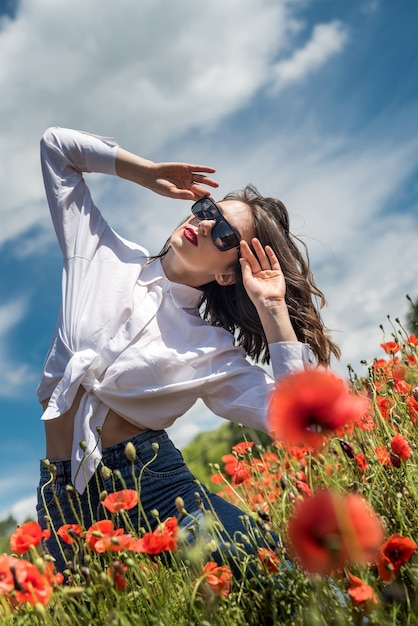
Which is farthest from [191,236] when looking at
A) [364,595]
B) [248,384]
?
[364,595]

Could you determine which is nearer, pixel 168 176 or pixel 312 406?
pixel 312 406

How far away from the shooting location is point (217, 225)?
3.01m

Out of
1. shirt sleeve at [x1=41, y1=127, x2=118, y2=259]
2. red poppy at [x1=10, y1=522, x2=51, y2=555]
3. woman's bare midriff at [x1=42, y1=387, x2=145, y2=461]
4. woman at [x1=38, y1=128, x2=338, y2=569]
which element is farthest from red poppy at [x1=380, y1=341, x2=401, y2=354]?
red poppy at [x1=10, y1=522, x2=51, y2=555]

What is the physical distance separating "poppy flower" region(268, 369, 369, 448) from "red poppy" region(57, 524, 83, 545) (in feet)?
3.32

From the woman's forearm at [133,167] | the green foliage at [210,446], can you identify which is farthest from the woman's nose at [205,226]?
the green foliage at [210,446]

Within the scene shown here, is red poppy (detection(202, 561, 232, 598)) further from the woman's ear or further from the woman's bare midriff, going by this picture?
the woman's ear

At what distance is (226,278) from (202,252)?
270 mm

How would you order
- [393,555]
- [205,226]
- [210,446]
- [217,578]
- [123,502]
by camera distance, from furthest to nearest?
1. [210,446]
2. [205,226]
3. [123,502]
4. [217,578]
5. [393,555]

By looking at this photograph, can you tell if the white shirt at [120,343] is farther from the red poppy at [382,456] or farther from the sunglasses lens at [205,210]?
the red poppy at [382,456]

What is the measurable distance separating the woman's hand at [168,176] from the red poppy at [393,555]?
6.32ft

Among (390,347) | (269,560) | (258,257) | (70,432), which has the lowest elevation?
(269,560)

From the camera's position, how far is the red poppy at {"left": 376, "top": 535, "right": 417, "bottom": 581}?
5.28 feet

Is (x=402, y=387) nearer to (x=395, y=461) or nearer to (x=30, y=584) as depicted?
(x=395, y=461)

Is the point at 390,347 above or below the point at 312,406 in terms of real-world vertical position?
above
